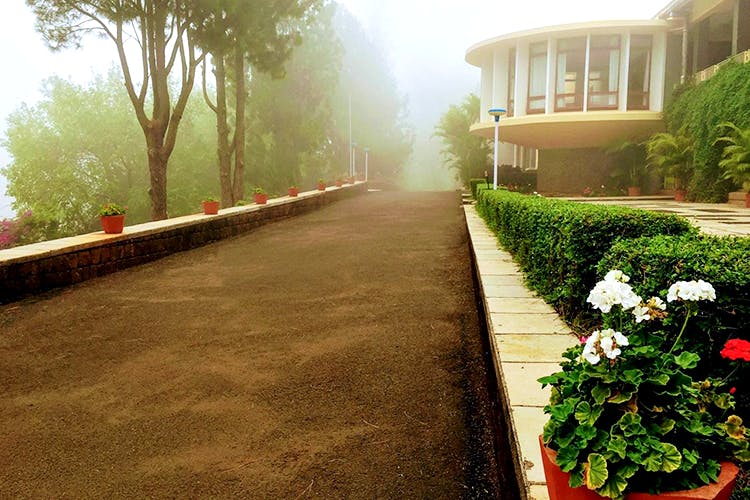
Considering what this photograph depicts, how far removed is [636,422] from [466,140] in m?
34.2

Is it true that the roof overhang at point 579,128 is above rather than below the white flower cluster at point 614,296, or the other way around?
above

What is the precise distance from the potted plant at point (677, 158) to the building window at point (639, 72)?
2923 millimetres

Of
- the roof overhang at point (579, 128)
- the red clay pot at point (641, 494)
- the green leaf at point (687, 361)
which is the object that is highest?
the roof overhang at point (579, 128)

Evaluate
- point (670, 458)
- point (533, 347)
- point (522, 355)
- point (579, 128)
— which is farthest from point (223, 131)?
point (670, 458)

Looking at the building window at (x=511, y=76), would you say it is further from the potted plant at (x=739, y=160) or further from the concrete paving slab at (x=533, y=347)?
the concrete paving slab at (x=533, y=347)

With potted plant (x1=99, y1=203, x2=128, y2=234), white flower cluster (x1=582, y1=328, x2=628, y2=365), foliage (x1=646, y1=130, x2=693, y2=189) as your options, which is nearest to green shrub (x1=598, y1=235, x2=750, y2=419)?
white flower cluster (x1=582, y1=328, x2=628, y2=365)

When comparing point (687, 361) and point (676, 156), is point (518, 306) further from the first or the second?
point (676, 156)

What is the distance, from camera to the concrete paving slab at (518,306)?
4.54 metres

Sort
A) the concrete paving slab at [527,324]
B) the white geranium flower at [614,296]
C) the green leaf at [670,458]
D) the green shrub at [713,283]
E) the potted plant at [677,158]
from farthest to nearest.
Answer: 1. the potted plant at [677,158]
2. the concrete paving slab at [527,324]
3. the green shrub at [713,283]
4. the white geranium flower at [614,296]
5. the green leaf at [670,458]

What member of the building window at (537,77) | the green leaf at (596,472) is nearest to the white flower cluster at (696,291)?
the green leaf at (596,472)

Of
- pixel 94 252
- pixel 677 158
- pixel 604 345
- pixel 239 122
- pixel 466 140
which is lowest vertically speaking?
pixel 94 252

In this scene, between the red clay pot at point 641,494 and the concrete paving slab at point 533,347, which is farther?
the concrete paving slab at point 533,347

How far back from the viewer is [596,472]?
1.46 m

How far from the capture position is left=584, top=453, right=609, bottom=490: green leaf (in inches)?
56.8
